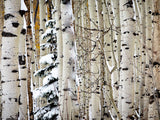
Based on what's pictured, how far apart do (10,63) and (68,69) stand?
131 cm

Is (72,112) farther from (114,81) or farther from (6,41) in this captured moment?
(114,81)

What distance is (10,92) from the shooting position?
10.7 feet

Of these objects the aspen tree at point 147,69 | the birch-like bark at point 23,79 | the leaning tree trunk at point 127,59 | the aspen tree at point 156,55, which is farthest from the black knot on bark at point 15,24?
the aspen tree at point 147,69

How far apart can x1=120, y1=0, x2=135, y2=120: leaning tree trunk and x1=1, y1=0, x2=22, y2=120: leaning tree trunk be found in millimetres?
2337

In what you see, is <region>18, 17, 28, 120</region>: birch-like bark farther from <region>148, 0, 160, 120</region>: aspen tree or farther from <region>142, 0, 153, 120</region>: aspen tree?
<region>142, 0, 153, 120</region>: aspen tree

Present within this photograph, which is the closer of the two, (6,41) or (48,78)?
(6,41)

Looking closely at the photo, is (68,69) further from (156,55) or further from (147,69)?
(147,69)

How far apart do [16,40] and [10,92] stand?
3.50 ft

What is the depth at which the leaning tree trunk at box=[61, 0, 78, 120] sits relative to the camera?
3828mm

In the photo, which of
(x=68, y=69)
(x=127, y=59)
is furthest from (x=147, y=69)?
(x=68, y=69)

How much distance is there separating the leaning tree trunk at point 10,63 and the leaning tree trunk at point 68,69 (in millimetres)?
1077

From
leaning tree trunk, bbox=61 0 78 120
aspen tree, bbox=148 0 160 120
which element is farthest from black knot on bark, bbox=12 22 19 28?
aspen tree, bbox=148 0 160 120

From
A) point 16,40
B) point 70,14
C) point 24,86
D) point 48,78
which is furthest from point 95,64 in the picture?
point 16,40

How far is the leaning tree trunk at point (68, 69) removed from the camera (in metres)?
3.83
